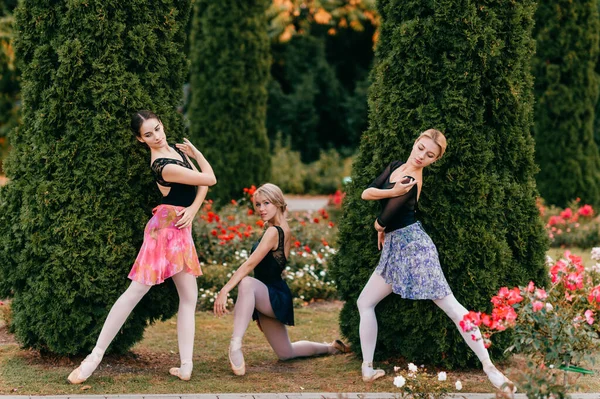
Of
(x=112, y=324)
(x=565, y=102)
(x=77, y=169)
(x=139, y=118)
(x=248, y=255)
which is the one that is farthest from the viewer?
(x=565, y=102)

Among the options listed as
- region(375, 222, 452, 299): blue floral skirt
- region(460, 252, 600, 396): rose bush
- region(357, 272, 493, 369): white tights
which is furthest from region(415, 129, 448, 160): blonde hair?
region(460, 252, 600, 396): rose bush

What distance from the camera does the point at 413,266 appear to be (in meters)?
5.13

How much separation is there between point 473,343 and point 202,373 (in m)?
1.95

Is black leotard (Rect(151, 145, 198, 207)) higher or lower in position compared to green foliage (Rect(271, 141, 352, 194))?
higher

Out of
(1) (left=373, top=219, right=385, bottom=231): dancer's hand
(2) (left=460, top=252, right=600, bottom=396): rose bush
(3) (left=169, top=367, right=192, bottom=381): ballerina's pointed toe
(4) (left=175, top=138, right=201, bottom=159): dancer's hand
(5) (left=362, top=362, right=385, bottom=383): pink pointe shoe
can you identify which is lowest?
(3) (left=169, top=367, right=192, bottom=381): ballerina's pointed toe

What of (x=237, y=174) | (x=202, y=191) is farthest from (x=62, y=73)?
(x=237, y=174)

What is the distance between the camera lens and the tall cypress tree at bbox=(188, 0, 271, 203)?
13.3 metres

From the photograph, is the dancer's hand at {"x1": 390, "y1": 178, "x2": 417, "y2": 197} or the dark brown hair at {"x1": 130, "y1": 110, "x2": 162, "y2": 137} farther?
the dark brown hair at {"x1": 130, "y1": 110, "x2": 162, "y2": 137}

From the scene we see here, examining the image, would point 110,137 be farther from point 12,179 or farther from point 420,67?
point 420,67

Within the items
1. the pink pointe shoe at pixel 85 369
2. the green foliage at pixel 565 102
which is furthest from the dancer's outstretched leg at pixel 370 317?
Result: the green foliage at pixel 565 102

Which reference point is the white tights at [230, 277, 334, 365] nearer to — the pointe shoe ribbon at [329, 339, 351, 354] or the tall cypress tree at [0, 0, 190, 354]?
the pointe shoe ribbon at [329, 339, 351, 354]

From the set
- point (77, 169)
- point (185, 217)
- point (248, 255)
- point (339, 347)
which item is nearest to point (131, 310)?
point (185, 217)

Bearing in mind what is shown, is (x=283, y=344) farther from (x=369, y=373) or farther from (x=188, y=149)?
(x=188, y=149)

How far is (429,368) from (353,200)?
4.47 feet
